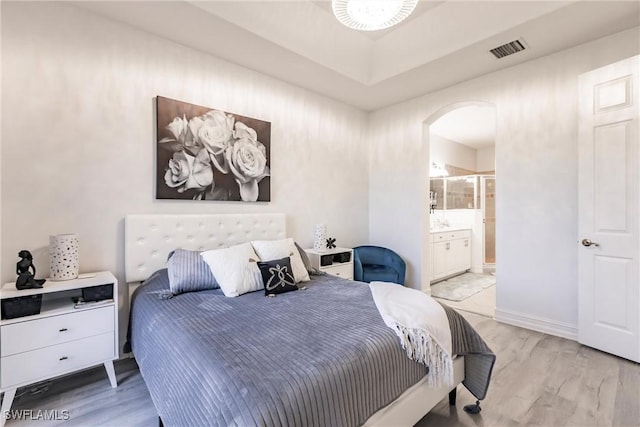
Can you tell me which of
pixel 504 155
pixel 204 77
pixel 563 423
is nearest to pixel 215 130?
pixel 204 77

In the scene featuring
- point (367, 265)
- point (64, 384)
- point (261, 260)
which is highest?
point (261, 260)

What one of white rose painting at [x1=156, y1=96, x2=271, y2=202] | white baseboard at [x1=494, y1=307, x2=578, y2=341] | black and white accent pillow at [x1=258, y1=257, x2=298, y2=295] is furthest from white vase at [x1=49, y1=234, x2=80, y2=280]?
white baseboard at [x1=494, y1=307, x2=578, y2=341]

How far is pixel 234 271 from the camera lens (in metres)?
2.24

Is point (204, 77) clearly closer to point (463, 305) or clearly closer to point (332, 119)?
point (332, 119)

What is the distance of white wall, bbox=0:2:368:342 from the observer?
203 centimetres

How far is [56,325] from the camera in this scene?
1.83 m

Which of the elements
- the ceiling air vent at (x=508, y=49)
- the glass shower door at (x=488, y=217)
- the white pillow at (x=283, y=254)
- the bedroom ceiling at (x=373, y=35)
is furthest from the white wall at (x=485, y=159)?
the white pillow at (x=283, y=254)

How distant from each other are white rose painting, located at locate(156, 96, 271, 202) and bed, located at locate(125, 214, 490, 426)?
93cm

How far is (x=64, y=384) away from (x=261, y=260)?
62.7 inches

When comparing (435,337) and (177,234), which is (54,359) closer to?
(177,234)

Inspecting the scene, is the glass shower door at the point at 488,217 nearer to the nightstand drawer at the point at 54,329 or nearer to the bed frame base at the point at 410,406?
the bed frame base at the point at 410,406

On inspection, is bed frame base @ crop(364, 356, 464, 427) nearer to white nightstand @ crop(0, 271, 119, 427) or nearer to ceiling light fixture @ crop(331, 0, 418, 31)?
white nightstand @ crop(0, 271, 119, 427)

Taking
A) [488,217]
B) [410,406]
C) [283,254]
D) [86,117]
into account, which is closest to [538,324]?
[410,406]

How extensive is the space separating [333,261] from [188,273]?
1719mm
